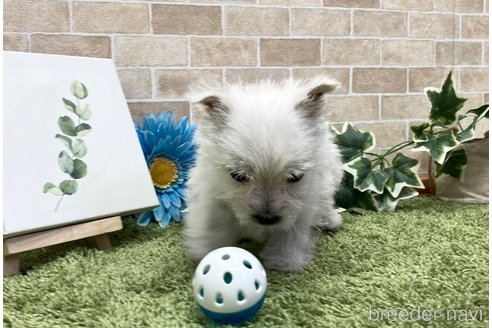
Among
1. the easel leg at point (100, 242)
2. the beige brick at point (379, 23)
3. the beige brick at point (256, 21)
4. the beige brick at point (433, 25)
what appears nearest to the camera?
the easel leg at point (100, 242)

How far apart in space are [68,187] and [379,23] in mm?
2084

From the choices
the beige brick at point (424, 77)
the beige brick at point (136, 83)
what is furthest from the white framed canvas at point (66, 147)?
the beige brick at point (424, 77)

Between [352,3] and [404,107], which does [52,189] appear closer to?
[352,3]

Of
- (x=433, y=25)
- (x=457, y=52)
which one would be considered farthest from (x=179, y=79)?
(x=457, y=52)

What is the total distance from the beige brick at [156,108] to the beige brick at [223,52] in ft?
0.80

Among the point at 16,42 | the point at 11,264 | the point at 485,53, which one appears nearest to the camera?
the point at 11,264

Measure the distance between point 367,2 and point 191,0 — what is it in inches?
42.9

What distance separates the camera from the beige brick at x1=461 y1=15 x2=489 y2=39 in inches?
113

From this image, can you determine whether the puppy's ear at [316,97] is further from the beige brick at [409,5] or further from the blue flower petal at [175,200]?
the beige brick at [409,5]

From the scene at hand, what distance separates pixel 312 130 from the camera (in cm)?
154

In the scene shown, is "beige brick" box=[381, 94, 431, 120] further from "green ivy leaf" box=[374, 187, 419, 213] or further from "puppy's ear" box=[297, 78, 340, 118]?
"puppy's ear" box=[297, 78, 340, 118]

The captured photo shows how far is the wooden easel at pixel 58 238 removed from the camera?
1.46m

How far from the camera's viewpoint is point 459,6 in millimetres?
2850

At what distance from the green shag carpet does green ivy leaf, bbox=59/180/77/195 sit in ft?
0.76
